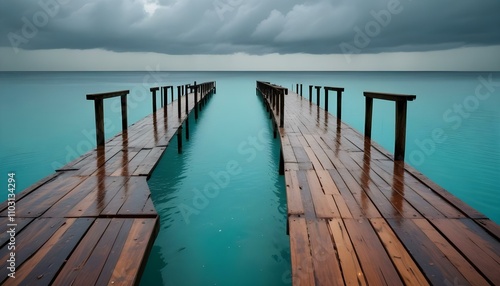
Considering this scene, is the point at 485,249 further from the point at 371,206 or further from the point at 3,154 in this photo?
the point at 3,154

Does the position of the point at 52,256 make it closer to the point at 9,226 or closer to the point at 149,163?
the point at 9,226

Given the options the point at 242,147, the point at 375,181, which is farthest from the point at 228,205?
the point at 242,147

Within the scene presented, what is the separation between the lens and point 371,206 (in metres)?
3.54

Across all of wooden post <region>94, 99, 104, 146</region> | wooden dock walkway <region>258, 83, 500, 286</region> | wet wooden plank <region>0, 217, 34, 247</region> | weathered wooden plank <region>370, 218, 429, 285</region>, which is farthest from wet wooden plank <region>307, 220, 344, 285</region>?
wooden post <region>94, 99, 104, 146</region>

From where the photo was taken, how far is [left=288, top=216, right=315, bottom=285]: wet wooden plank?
229cm

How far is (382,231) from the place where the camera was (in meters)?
2.97

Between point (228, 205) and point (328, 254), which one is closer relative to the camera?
point (328, 254)

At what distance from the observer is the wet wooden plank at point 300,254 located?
7.52 ft

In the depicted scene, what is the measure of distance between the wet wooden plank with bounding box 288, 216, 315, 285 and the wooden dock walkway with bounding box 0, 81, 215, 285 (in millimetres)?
1050


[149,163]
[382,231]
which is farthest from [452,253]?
[149,163]

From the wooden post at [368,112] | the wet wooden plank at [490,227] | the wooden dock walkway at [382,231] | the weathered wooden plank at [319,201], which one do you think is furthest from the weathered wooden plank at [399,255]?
the wooden post at [368,112]

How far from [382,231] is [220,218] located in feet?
10.4

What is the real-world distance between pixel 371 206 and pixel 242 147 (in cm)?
813

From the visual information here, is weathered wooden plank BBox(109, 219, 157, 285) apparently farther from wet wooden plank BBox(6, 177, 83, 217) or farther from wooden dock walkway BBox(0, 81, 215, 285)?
wet wooden plank BBox(6, 177, 83, 217)
